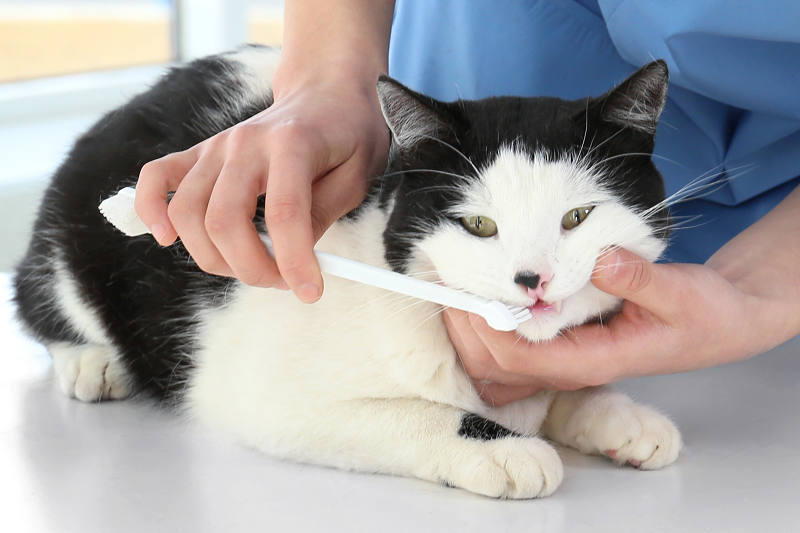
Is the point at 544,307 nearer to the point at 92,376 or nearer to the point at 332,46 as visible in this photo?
the point at 332,46

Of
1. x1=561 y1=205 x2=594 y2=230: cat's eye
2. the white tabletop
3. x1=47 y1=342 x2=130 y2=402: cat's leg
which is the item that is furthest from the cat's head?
x1=47 y1=342 x2=130 y2=402: cat's leg

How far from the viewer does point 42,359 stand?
1546 mm

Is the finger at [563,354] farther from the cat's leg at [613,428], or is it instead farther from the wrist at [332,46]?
the wrist at [332,46]

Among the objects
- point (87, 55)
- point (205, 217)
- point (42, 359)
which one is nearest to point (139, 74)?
point (87, 55)

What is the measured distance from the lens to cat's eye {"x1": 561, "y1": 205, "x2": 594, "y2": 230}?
99 cm

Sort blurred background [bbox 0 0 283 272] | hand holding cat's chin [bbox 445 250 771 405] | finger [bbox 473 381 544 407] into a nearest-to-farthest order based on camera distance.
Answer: hand holding cat's chin [bbox 445 250 771 405], finger [bbox 473 381 544 407], blurred background [bbox 0 0 283 272]

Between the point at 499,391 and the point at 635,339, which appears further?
the point at 499,391

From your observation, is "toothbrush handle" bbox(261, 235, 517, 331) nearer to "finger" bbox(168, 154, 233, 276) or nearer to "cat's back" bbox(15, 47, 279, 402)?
"finger" bbox(168, 154, 233, 276)

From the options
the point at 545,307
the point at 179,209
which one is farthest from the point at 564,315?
the point at 179,209

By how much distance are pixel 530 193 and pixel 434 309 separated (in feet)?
0.81

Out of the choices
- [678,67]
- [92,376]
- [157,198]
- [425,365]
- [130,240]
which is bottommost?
[92,376]

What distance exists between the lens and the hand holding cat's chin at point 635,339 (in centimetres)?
102

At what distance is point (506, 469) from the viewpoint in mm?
990

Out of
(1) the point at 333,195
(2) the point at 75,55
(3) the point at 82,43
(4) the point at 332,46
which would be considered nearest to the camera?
(1) the point at 333,195
